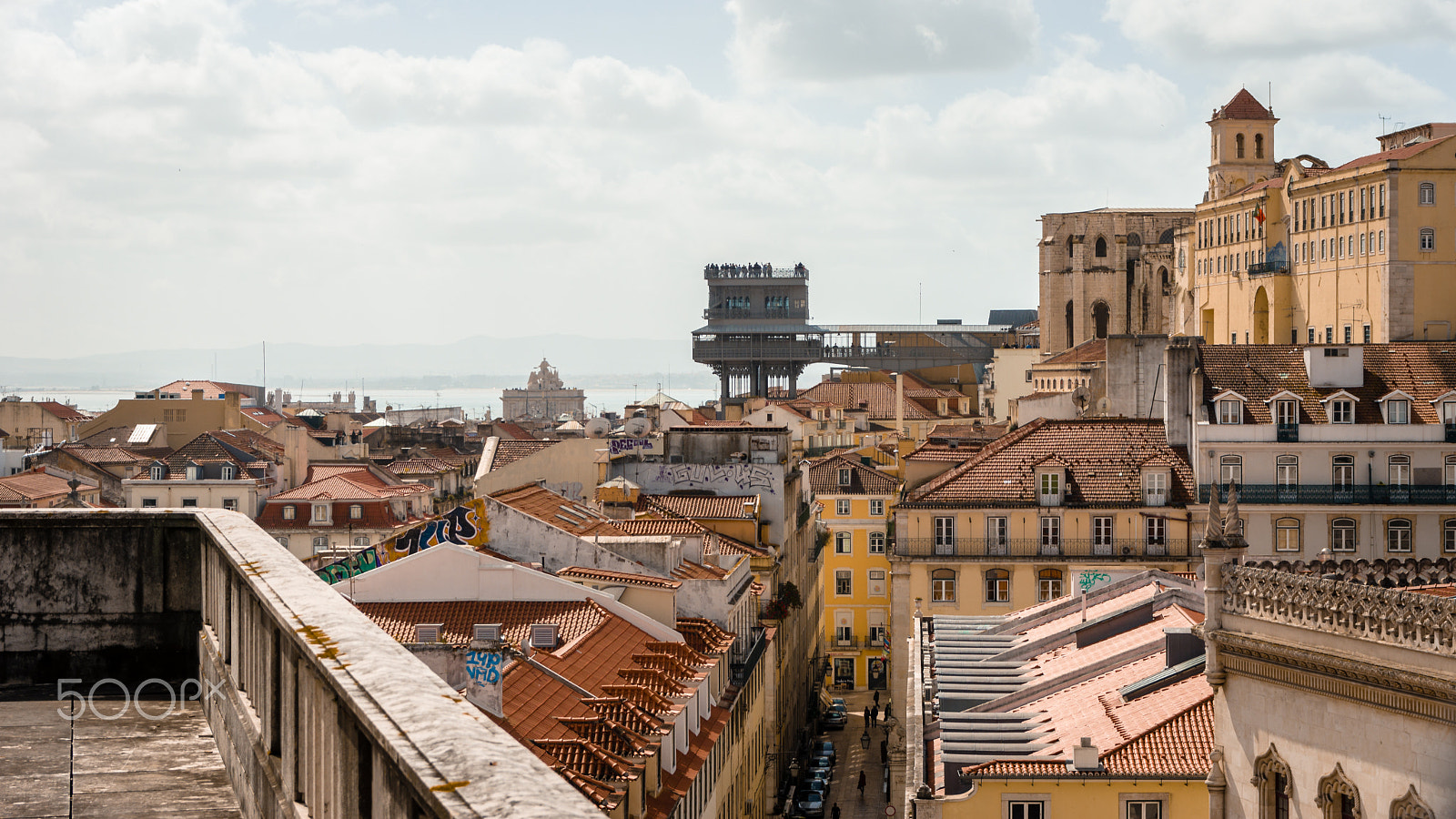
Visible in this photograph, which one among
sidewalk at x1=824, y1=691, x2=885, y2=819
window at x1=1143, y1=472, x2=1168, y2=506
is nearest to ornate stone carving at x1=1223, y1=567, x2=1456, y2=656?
window at x1=1143, y1=472, x2=1168, y2=506

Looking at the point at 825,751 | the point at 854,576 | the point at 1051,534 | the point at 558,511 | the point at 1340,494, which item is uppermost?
the point at 1340,494

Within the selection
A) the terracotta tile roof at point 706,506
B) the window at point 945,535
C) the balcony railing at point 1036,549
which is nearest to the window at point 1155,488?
the balcony railing at point 1036,549

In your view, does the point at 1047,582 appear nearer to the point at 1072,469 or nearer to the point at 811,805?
the point at 1072,469

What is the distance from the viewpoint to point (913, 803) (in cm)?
2386

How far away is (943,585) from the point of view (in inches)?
1866

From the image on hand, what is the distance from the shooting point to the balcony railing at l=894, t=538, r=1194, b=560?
155 ft

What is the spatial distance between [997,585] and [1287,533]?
755cm

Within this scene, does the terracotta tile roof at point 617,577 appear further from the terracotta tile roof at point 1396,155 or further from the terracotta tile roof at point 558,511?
the terracotta tile roof at point 1396,155

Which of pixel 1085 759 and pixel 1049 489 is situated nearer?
pixel 1085 759

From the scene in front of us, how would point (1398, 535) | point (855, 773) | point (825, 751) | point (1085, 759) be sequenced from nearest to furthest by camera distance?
point (1085, 759) → point (1398, 535) → point (855, 773) → point (825, 751)

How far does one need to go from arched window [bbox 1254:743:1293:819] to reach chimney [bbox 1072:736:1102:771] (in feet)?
11.5

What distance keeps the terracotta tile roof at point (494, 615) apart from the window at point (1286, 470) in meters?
22.0

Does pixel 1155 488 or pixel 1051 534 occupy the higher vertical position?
pixel 1155 488

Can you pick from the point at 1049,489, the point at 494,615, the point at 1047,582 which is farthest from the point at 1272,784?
the point at 1049,489
